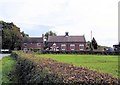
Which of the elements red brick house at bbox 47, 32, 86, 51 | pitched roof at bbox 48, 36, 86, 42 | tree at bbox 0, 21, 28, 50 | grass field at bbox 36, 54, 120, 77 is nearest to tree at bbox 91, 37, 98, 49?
red brick house at bbox 47, 32, 86, 51

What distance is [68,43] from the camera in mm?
109312

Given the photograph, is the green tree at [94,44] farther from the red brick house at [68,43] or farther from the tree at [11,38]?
the tree at [11,38]

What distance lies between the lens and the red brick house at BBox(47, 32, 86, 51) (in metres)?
109

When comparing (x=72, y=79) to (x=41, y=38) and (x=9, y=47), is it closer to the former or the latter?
(x=9, y=47)

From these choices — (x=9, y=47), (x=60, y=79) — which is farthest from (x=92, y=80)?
(x=9, y=47)

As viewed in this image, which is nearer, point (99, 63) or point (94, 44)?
point (99, 63)

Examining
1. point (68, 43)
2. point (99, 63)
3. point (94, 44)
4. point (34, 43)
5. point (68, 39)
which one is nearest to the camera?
point (99, 63)

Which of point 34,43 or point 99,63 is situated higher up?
point 34,43

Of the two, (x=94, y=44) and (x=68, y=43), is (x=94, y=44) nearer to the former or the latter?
(x=94, y=44)

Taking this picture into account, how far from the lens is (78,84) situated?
662 cm

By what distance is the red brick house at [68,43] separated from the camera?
108637mm

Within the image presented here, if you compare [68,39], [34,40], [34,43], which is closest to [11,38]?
[34,43]

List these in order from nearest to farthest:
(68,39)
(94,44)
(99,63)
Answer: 1. (99,63)
2. (94,44)
3. (68,39)

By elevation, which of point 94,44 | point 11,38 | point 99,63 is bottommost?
point 99,63
